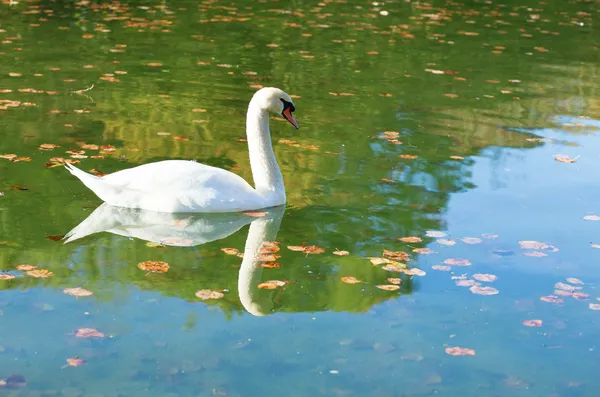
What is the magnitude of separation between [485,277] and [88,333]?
2.60 m

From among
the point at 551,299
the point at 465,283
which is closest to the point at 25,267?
the point at 465,283

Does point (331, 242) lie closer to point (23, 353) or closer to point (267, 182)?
point (267, 182)

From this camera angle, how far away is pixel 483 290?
5.89 metres

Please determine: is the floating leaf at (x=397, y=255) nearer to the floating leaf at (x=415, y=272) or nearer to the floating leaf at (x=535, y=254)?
the floating leaf at (x=415, y=272)

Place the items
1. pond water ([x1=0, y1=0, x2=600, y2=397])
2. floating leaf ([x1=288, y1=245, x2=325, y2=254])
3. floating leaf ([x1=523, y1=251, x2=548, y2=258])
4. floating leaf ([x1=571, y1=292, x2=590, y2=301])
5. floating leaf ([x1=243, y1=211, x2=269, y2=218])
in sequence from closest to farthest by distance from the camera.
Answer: pond water ([x1=0, y1=0, x2=600, y2=397])
floating leaf ([x1=571, y1=292, x2=590, y2=301])
floating leaf ([x1=288, y1=245, x2=325, y2=254])
floating leaf ([x1=523, y1=251, x2=548, y2=258])
floating leaf ([x1=243, y1=211, x2=269, y2=218])

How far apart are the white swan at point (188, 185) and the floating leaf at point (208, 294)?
122 cm

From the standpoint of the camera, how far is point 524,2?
21219mm

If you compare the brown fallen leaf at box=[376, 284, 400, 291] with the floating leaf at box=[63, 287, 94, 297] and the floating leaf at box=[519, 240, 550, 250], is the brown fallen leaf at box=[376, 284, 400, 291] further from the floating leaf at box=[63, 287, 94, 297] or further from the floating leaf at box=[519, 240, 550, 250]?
the floating leaf at box=[63, 287, 94, 297]

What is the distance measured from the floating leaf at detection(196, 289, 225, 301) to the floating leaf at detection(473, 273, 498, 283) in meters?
1.69

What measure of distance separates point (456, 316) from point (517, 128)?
5.20 metres

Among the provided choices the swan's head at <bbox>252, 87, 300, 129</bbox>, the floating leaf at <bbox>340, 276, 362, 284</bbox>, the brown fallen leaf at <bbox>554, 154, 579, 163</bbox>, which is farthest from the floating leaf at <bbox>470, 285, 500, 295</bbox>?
the brown fallen leaf at <bbox>554, 154, 579, 163</bbox>

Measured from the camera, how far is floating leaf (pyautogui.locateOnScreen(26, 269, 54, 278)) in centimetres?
576

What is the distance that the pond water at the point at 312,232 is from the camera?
4.86 metres

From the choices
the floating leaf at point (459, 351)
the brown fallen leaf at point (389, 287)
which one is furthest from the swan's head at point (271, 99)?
the floating leaf at point (459, 351)
